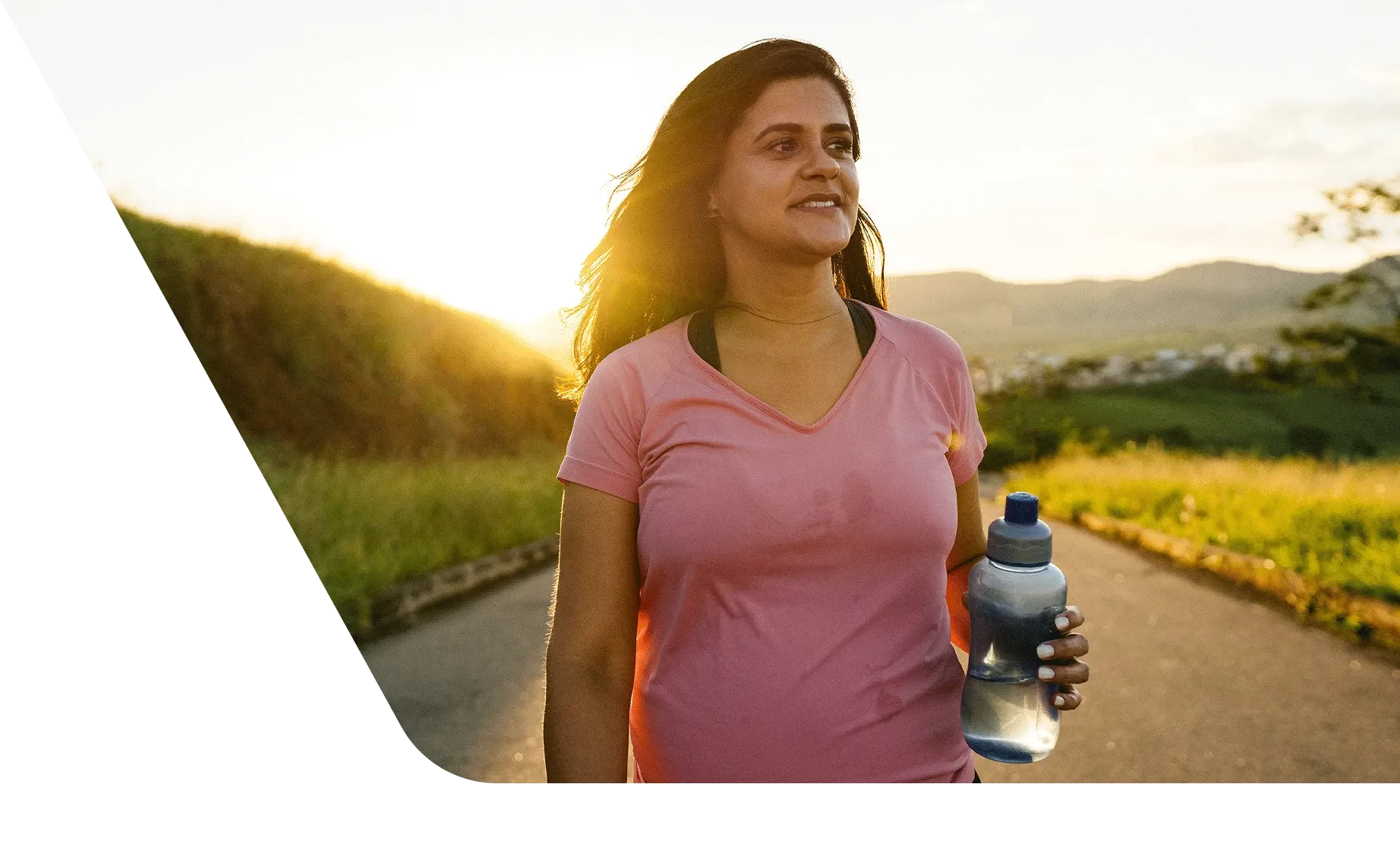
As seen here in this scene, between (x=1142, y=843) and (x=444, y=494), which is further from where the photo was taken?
(x=444, y=494)

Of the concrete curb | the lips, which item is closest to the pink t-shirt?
the lips

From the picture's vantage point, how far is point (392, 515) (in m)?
10.3

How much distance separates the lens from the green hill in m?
13.8

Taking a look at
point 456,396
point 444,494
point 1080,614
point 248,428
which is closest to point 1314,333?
point 456,396

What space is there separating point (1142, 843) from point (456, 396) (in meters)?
17.7

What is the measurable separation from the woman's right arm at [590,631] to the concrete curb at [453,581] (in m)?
6.47

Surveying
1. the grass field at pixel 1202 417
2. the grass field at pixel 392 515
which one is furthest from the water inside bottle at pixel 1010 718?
the grass field at pixel 1202 417

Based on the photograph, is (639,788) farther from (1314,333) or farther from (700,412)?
(1314,333)

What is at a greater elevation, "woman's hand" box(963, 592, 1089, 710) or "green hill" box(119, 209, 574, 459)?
"woman's hand" box(963, 592, 1089, 710)

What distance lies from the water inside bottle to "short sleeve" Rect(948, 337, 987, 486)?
0.40 m

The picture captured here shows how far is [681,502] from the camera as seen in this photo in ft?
5.68

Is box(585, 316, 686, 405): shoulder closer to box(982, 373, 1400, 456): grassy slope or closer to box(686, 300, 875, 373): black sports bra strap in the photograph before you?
box(686, 300, 875, 373): black sports bra strap

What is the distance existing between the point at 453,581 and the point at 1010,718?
26.6ft

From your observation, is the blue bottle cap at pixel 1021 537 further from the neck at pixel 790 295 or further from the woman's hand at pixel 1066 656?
the neck at pixel 790 295
